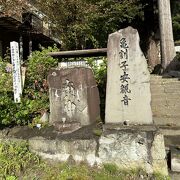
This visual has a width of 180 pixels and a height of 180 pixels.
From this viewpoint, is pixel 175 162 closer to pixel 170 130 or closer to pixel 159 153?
pixel 159 153

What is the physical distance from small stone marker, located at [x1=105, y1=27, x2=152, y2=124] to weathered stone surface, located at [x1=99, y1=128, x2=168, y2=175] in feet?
0.90

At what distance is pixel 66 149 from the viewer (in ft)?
16.0

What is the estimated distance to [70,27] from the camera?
46.4 feet

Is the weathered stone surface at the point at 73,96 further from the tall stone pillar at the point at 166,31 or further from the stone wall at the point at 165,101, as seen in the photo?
the tall stone pillar at the point at 166,31

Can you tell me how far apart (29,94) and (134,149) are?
9.38 feet

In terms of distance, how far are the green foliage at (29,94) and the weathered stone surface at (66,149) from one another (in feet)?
3.02

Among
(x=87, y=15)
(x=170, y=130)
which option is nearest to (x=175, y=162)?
(x=170, y=130)

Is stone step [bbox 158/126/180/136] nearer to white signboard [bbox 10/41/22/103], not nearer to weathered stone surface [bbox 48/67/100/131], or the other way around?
weathered stone surface [bbox 48/67/100/131]

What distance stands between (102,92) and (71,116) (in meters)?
1.84

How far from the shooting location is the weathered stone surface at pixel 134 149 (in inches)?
175

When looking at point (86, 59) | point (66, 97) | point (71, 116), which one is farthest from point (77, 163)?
point (86, 59)

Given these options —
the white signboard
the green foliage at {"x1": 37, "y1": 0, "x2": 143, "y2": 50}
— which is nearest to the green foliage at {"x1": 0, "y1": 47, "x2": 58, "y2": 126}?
the white signboard

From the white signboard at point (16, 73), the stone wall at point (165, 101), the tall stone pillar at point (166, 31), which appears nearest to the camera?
the white signboard at point (16, 73)

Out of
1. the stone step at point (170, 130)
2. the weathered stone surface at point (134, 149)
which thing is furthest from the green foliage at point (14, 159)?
the stone step at point (170, 130)
